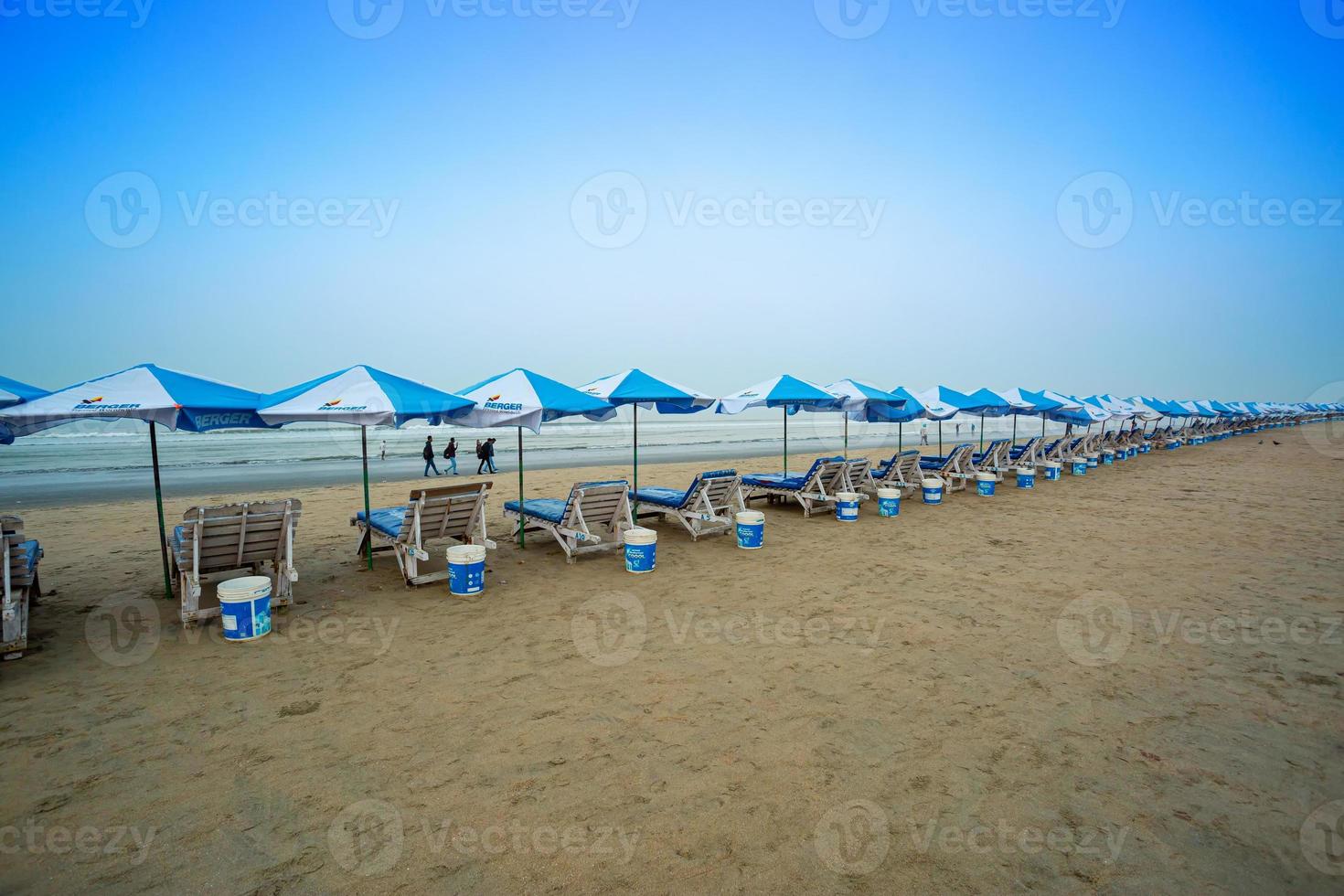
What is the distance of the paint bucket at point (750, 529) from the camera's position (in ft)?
26.1

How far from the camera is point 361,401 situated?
6027 millimetres

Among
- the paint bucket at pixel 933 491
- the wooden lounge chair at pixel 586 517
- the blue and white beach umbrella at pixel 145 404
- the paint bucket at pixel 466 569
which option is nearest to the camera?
the blue and white beach umbrella at pixel 145 404

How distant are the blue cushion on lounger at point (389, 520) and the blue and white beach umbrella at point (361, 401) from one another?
0.38m

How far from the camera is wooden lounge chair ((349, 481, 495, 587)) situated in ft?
21.1

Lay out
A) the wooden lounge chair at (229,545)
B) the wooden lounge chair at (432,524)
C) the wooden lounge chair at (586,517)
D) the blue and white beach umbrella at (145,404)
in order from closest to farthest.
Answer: the blue and white beach umbrella at (145,404) → the wooden lounge chair at (229,545) → the wooden lounge chair at (432,524) → the wooden lounge chair at (586,517)

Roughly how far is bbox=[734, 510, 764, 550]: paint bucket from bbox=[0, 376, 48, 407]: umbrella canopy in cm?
705

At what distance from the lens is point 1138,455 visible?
23.5 m

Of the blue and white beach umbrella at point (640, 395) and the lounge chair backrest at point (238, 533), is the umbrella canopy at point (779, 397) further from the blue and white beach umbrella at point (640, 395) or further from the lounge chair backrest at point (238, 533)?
the lounge chair backrest at point (238, 533)

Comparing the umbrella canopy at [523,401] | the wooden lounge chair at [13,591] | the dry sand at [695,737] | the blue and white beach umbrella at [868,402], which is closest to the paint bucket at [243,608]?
the dry sand at [695,737]

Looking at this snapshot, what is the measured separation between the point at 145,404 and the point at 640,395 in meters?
5.05

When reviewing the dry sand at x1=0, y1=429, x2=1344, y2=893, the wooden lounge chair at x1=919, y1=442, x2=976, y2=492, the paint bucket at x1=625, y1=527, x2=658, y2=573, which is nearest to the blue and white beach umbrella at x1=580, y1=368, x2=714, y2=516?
the paint bucket at x1=625, y1=527, x2=658, y2=573

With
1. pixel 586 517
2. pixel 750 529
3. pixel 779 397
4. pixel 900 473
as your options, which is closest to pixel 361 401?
pixel 586 517

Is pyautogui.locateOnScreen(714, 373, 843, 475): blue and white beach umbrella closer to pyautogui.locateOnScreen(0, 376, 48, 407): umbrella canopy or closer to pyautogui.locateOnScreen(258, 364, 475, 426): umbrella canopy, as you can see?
pyautogui.locateOnScreen(258, 364, 475, 426): umbrella canopy

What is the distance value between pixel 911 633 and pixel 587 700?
2.66 m
